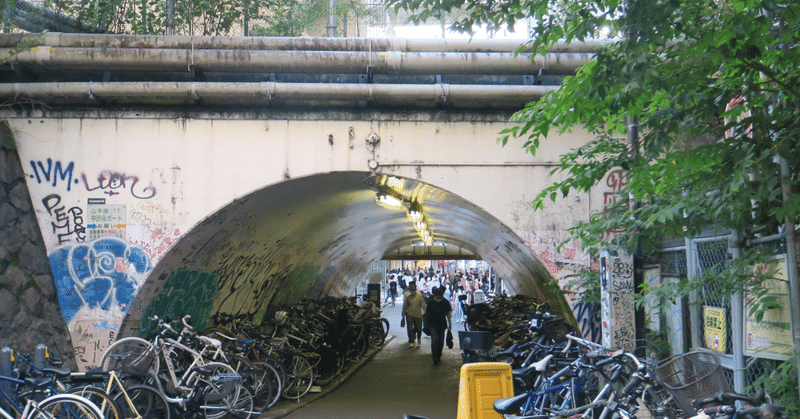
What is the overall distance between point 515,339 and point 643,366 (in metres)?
6.78

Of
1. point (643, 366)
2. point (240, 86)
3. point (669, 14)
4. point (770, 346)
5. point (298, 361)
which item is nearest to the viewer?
point (669, 14)

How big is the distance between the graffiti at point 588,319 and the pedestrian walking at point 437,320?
20.9ft

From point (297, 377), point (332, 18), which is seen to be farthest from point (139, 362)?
point (332, 18)

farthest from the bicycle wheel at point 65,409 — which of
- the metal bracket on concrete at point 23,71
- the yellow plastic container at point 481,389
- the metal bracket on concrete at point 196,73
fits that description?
the metal bracket on concrete at point 23,71

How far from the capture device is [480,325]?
1667 centimetres

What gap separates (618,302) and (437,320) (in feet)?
28.0

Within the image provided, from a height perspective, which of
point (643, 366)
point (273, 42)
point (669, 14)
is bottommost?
point (643, 366)

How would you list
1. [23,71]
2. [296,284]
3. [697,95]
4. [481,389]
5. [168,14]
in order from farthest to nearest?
[296,284] < [168,14] < [23,71] < [481,389] < [697,95]

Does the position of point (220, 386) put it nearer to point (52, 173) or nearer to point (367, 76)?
point (52, 173)

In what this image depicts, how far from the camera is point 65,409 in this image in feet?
Result: 22.7

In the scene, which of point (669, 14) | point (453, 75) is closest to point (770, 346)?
point (669, 14)

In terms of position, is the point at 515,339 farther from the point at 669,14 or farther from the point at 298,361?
the point at 669,14

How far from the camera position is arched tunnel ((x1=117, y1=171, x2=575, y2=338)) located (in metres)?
10.4

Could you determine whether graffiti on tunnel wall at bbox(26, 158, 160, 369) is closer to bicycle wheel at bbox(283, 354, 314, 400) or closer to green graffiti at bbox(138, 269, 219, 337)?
green graffiti at bbox(138, 269, 219, 337)
